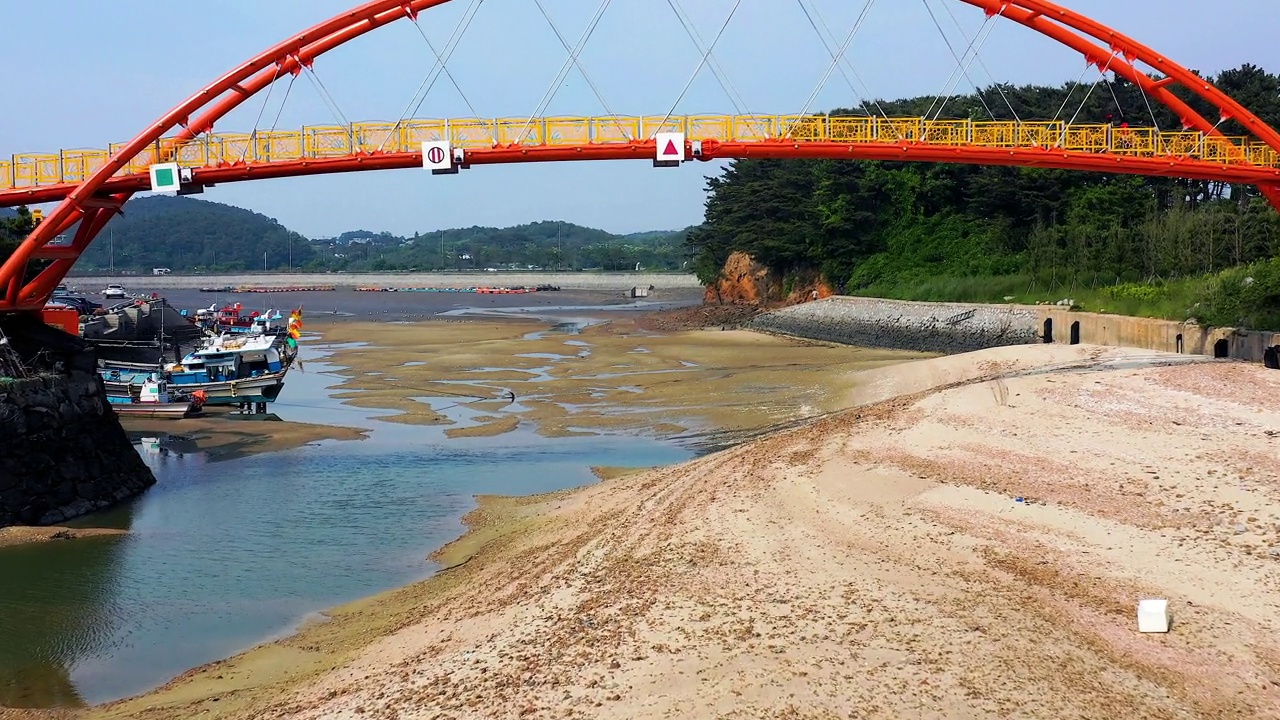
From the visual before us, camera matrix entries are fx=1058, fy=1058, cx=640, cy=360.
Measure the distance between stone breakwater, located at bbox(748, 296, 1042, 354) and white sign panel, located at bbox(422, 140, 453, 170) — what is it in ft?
98.5

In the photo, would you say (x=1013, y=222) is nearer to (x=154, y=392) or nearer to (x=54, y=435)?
(x=154, y=392)

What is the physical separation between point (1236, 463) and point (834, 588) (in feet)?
25.5

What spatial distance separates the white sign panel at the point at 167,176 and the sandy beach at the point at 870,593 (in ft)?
41.5

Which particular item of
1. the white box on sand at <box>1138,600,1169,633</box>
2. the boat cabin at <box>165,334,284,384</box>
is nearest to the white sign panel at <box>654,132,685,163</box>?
the white box on sand at <box>1138,600,1169,633</box>

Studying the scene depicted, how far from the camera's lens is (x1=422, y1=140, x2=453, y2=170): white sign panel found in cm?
2591

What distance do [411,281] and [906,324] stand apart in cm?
12804

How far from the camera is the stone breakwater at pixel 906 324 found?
49719 millimetres

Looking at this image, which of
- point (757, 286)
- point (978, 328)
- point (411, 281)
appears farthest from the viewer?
point (411, 281)

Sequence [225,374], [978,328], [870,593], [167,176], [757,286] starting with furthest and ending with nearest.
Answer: [757,286], [978,328], [225,374], [167,176], [870,593]

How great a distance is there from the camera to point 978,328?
5191 centimetres

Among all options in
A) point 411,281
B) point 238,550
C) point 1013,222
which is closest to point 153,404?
point 238,550

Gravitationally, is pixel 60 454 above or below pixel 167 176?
below

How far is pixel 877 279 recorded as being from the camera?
233 feet

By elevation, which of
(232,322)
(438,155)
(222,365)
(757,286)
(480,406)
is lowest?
(480,406)
